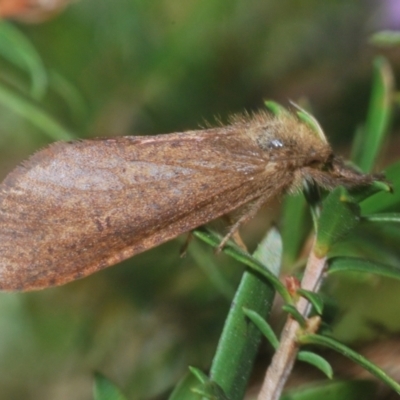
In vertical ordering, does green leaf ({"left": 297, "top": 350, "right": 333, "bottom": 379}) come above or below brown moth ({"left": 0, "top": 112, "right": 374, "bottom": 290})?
below

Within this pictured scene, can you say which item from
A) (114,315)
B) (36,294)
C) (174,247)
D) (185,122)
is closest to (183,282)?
(174,247)

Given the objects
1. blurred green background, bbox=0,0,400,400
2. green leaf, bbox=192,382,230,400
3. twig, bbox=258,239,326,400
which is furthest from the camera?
blurred green background, bbox=0,0,400,400

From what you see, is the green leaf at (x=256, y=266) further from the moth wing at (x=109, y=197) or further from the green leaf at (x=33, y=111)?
the green leaf at (x=33, y=111)

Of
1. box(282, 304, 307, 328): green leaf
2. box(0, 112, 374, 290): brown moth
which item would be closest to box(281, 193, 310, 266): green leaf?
box(0, 112, 374, 290): brown moth

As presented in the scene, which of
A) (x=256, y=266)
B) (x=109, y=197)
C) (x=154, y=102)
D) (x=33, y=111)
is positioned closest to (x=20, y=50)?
(x=33, y=111)

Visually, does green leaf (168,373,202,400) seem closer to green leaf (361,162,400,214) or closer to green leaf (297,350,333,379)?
green leaf (297,350,333,379)

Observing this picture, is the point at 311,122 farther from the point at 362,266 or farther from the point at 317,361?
the point at 317,361

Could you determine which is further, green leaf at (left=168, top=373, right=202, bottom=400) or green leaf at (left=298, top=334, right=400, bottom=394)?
green leaf at (left=168, top=373, right=202, bottom=400)
